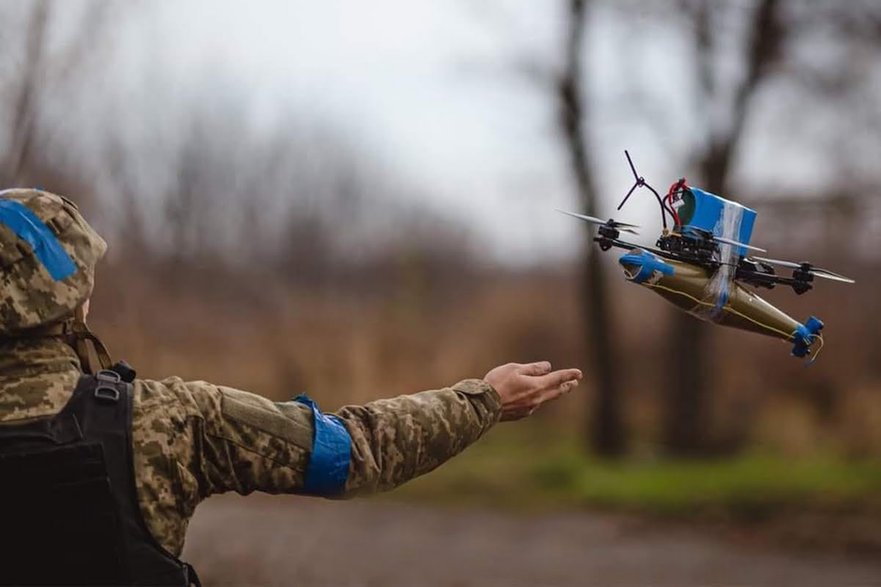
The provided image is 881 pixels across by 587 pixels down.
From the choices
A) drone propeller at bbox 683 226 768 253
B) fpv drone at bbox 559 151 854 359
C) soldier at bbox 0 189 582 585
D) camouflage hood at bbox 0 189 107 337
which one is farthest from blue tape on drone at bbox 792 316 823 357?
camouflage hood at bbox 0 189 107 337

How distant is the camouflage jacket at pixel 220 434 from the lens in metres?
2.47

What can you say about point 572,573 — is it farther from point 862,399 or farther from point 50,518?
point 50,518

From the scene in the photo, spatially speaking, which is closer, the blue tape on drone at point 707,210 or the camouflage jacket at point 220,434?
the camouflage jacket at point 220,434

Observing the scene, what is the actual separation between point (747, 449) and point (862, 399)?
137 cm

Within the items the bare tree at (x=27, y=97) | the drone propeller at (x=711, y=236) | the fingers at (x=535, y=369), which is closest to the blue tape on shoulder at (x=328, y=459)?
the fingers at (x=535, y=369)

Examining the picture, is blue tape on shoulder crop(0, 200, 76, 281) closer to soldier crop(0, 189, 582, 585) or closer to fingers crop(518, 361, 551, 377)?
soldier crop(0, 189, 582, 585)

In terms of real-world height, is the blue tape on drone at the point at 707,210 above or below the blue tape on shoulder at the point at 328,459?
above

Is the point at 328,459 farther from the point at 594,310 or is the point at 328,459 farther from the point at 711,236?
the point at 594,310

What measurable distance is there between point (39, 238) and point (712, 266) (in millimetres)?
1656

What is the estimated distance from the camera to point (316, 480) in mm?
2584

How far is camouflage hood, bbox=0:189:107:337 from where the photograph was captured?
245 centimetres

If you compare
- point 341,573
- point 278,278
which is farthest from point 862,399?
point 278,278

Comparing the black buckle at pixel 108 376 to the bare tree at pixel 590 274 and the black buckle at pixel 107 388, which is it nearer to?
the black buckle at pixel 107 388

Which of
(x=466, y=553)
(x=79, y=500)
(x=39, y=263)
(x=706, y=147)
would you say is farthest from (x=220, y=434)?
(x=706, y=147)
